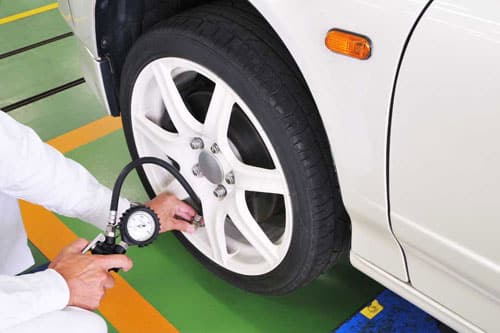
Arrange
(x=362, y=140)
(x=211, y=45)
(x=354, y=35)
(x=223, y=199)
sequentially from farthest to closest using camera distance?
(x=223, y=199), (x=211, y=45), (x=362, y=140), (x=354, y=35)

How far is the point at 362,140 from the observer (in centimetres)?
128

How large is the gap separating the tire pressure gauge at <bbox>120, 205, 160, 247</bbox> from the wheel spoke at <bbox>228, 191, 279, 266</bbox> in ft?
0.79

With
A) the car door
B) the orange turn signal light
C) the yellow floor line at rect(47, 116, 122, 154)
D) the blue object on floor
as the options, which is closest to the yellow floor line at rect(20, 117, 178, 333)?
the yellow floor line at rect(47, 116, 122, 154)

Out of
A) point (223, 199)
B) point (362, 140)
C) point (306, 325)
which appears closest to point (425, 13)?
point (362, 140)

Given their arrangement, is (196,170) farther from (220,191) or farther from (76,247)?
(76,247)

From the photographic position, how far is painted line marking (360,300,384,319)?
1.86 metres

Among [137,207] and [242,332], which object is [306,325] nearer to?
[242,332]

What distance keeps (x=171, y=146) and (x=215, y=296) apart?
1.79ft

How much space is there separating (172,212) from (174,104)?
0.35 meters

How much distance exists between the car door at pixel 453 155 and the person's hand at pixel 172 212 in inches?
30.6

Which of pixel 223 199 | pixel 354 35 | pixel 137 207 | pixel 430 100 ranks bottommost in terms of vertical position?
pixel 223 199

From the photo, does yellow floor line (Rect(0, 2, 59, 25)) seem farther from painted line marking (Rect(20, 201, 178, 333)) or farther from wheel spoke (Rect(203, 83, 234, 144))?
wheel spoke (Rect(203, 83, 234, 144))

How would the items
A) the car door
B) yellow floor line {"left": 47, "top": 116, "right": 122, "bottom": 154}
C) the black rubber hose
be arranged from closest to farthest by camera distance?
1. the car door
2. the black rubber hose
3. yellow floor line {"left": 47, "top": 116, "right": 122, "bottom": 154}

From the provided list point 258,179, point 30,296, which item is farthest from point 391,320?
point 30,296
